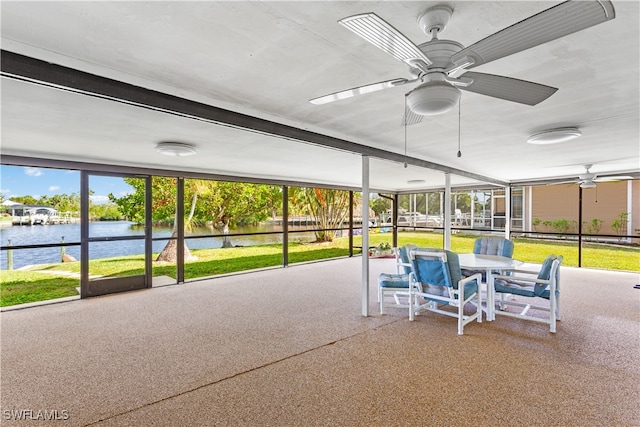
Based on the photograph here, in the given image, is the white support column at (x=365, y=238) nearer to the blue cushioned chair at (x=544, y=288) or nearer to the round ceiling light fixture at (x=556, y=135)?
the blue cushioned chair at (x=544, y=288)

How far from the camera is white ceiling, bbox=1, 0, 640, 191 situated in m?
1.54

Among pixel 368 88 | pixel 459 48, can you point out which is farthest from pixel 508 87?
pixel 368 88

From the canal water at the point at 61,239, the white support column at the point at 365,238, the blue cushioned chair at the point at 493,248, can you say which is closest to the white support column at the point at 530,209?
the blue cushioned chair at the point at 493,248

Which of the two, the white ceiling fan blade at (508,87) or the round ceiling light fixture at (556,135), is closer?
the white ceiling fan blade at (508,87)

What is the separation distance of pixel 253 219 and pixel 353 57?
449 inches

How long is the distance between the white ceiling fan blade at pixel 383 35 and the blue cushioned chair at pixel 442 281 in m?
2.71

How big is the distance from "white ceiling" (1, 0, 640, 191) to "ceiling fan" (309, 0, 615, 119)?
217mm

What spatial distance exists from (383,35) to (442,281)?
3227mm

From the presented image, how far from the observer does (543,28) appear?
119 centimetres

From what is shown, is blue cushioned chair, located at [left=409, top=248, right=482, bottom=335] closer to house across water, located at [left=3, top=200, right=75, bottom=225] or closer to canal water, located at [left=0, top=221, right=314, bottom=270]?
canal water, located at [left=0, top=221, right=314, bottom=270]

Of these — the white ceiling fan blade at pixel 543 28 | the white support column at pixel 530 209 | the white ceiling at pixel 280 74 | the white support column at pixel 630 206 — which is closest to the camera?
the white ceiling fan blade at pixel 543 28

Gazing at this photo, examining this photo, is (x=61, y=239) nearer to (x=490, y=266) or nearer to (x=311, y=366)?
(x=311, y=366)

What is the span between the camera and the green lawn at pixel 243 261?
6750 mm

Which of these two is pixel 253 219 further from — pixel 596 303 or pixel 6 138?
pixel 596 303
